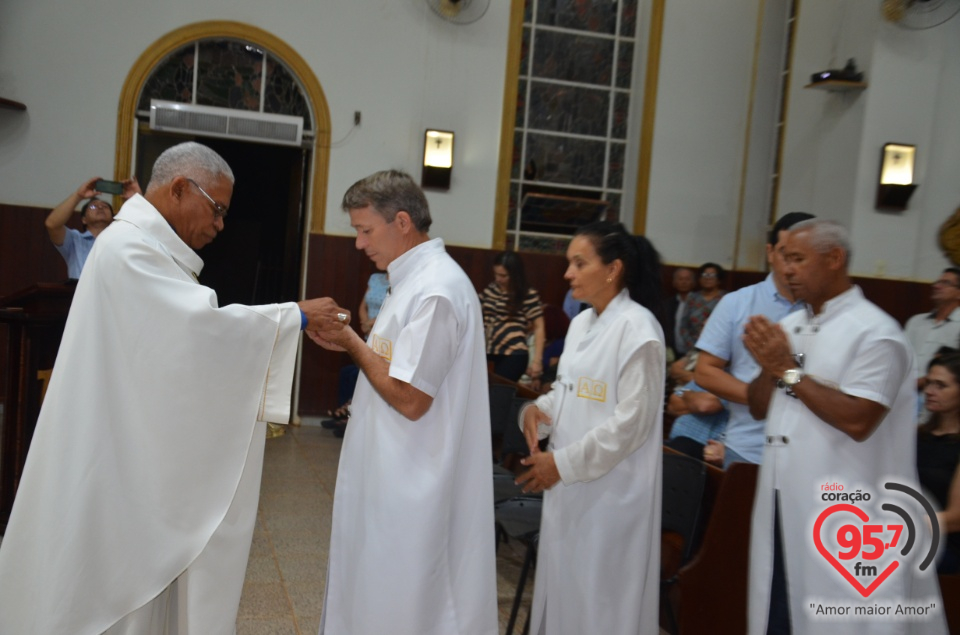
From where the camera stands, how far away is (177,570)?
240 centimetres

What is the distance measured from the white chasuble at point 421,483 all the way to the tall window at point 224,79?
6.19 meters

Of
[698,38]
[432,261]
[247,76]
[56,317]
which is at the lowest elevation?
[56,317]

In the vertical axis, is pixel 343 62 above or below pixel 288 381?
above

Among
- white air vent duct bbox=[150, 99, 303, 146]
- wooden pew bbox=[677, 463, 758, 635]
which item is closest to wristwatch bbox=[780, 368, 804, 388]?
wooden pew bbox=[677, 463, 758, 635]

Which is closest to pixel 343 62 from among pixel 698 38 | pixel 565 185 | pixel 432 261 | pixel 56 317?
pixel 565 185

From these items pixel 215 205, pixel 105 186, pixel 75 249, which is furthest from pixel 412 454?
pixel 75 249

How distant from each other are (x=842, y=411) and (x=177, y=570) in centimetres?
194

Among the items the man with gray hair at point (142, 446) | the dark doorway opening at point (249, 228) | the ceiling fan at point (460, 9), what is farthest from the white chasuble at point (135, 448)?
the dark doorway opening at point (249, 228)

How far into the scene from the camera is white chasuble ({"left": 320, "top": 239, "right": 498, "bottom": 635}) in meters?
2.47

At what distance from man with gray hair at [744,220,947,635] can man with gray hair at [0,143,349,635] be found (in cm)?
153

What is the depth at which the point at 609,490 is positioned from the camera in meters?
2.85

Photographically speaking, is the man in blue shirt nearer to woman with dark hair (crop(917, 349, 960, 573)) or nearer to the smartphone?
woman with dark hair (crop(917, 349, 960, 573))

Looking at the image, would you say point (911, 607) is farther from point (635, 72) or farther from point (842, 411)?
point (635, 72)

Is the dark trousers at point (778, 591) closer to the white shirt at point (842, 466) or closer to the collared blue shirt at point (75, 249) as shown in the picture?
the white shirt at point (842, 466)
